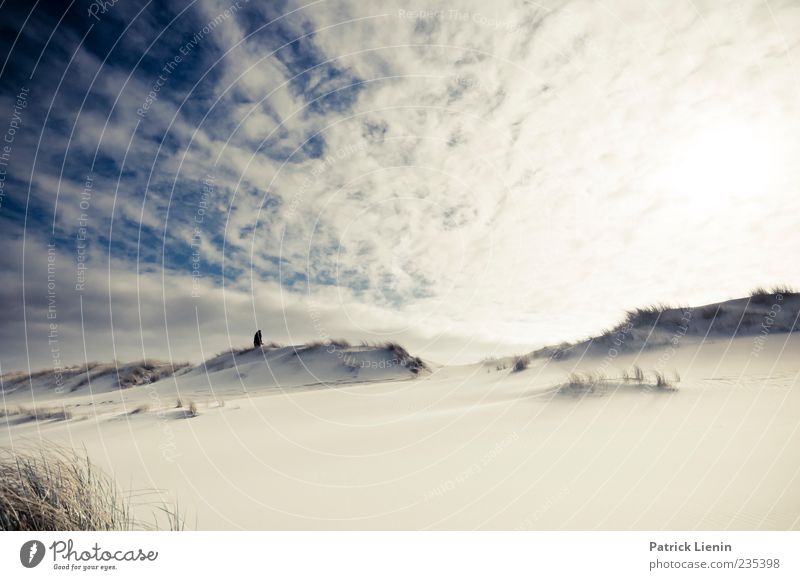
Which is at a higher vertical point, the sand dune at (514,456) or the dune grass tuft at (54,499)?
the sand dune at (514,456)

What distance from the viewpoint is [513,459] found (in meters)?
3.89

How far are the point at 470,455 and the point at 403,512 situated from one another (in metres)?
1.33

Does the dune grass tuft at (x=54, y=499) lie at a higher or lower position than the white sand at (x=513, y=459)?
lower

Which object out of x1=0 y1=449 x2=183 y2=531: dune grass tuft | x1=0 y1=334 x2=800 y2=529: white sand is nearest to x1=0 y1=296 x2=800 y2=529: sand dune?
x1=0 y1=334 x2=800 y2=529: white sand

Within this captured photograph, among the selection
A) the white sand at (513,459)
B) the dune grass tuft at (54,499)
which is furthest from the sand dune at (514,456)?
the dune grass tuft at (54,499)

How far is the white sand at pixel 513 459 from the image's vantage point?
2.96m

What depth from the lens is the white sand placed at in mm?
2965

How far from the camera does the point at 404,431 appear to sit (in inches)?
219

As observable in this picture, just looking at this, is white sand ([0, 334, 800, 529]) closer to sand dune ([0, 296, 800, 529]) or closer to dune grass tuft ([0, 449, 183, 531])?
sand dune ([0, 296, 800, 529])

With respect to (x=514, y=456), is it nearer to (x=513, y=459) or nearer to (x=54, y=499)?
(x=513, y=459)

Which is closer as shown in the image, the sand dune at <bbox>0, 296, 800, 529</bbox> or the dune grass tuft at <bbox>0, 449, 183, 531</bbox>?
the dune grass tuft at <bbox>0, 449, 183, 531</bbox>

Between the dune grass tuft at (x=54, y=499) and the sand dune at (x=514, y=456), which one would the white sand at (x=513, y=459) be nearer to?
the sand dune at (x=514, y=456)

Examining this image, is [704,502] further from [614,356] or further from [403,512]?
[614,356]

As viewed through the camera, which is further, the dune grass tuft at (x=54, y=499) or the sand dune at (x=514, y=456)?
the sand dune at (x=514, y=456)
